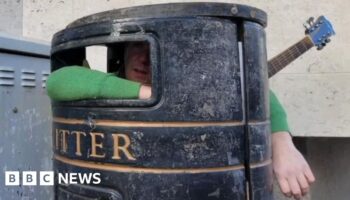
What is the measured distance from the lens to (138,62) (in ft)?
4.04

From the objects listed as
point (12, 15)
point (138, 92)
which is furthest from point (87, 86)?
point (12, 15)

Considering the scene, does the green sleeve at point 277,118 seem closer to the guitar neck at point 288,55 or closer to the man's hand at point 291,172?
the man's hand at point 291,172

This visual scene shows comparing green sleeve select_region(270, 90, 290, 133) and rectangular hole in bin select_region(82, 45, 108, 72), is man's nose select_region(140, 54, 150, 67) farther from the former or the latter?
rectangular hole in bin select_region(82, 45, 108, 72)

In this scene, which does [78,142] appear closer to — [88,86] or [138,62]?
[88,86]

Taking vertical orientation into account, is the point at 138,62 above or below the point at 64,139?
above

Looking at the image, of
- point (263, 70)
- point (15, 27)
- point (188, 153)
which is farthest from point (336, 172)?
point (15, 27)

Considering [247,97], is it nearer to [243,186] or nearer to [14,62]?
[243,186]

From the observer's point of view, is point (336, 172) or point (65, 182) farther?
point (336, 172)

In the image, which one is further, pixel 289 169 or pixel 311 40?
pixel 311 40

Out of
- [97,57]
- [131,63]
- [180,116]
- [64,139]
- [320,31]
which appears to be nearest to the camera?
[180,116]

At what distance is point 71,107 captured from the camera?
1.12 metres

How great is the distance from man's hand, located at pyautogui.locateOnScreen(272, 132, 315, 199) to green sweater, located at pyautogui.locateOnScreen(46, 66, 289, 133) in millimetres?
471

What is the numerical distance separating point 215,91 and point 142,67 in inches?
11.6

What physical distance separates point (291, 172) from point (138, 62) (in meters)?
0.54
